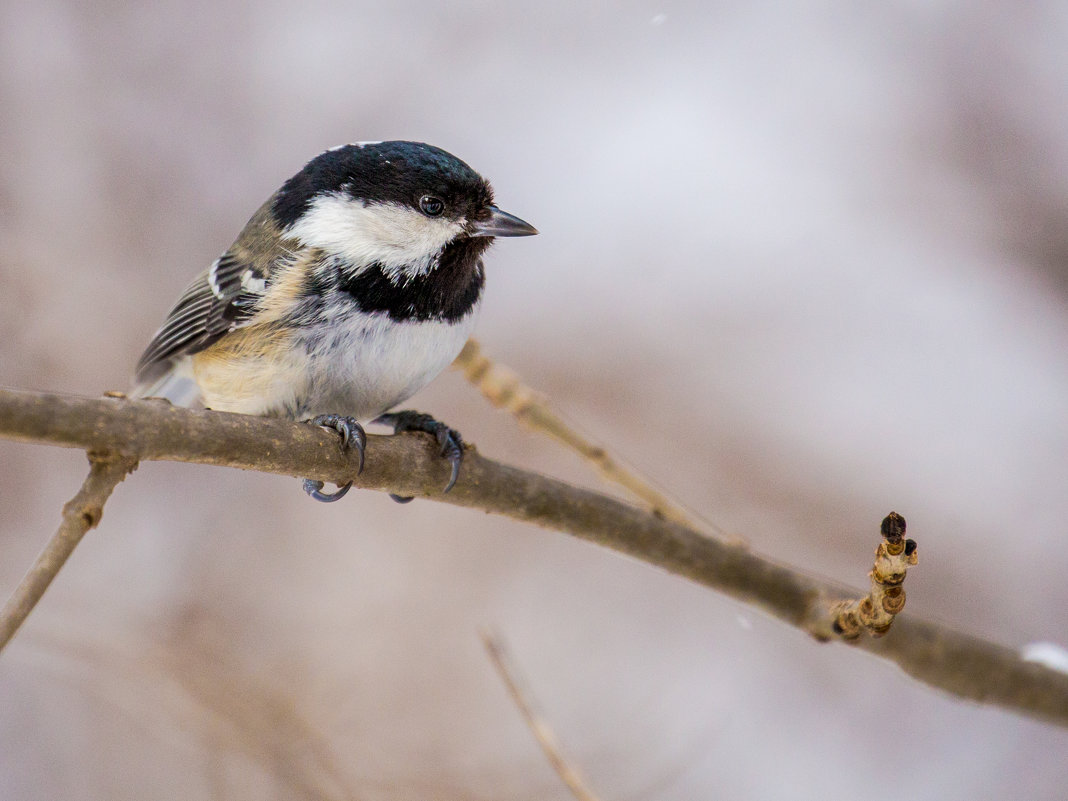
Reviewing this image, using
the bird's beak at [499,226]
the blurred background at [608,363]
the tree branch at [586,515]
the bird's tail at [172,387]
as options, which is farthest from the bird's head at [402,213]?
the blurred background at [608,363]

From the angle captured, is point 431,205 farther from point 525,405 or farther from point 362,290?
point 525,405

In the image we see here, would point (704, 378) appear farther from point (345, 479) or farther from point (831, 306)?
point (345, 479)

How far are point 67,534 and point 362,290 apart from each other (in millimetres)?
Answer: 467

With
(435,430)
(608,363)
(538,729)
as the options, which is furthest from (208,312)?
(608,363)

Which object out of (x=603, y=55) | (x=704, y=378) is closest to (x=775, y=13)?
(x=603, y=55)

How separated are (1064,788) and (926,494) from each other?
2.00 ft

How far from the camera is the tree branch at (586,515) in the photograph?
815mm

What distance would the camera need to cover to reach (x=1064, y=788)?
1.80m

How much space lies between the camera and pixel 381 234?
1.14 meters

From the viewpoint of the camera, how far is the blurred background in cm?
180

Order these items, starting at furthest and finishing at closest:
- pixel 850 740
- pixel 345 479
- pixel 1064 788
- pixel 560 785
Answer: pixel 850 740, pixel 1064 788, pixel 560 785, pixel 345 479

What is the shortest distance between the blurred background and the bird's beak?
0.71m

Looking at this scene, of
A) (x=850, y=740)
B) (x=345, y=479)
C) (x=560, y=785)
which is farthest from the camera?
(x=850, y=740)

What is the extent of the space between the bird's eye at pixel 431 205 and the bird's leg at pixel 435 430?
263 millimetres
